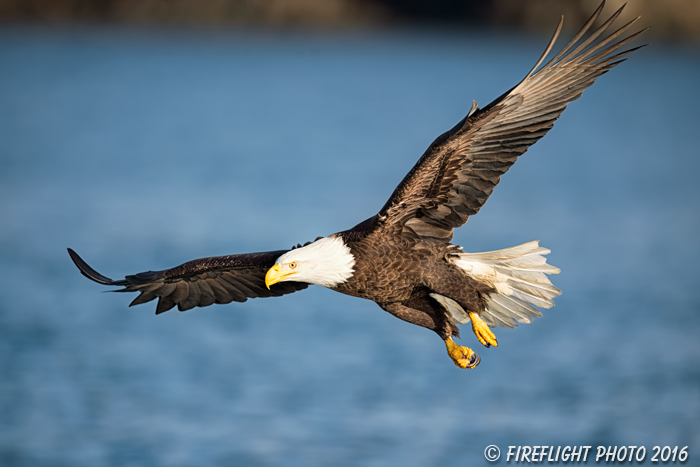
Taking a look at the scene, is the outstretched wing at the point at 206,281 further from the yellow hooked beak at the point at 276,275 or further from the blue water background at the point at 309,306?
the blue water background at the point at 309,306

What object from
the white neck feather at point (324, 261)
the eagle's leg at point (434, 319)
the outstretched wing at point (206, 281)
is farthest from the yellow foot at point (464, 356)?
the outstretched wing at point (206, 281)

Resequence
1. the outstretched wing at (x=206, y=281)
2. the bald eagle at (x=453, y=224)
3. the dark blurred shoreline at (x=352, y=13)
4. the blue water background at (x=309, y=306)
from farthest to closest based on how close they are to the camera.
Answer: the dark blurred shoreline at (x=352, y=13) → the blue water background at (x=309, y=306) → the outstretched wing at (x=206, y=281) → the bald eagle at (x=453, y=224)

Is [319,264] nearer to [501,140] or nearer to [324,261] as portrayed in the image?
[324,261]

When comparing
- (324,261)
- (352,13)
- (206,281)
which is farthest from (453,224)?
(352,13)

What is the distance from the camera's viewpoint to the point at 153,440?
11867 mm

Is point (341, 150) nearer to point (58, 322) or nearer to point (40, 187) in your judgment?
point (40, 187)

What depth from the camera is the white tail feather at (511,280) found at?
5.93 m

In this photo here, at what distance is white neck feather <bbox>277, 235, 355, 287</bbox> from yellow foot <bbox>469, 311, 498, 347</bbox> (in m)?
0.87

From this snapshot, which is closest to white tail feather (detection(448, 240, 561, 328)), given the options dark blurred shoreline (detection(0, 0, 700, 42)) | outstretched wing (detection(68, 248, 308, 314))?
outstretched wing (detection(68, 248, 308, 314))

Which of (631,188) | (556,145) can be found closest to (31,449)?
(631,188)

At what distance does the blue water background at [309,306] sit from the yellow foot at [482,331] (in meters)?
5.89

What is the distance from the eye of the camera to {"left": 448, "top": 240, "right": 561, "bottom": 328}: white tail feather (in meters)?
5.93

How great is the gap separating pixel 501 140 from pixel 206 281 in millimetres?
2445

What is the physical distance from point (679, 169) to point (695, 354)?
13189 millimetres
